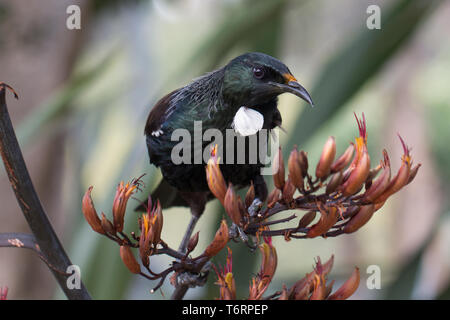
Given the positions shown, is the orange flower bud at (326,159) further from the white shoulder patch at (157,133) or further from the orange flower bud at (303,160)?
the white shoulder patch at (157,133)

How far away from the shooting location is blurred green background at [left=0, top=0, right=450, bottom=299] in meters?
1.00

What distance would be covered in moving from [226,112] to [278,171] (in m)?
0.14

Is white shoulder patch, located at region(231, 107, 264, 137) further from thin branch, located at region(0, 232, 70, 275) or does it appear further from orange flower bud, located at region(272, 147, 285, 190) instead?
thin branch, located at region(0, 232, 70, 275)

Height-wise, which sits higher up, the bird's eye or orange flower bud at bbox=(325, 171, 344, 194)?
the bird's eye

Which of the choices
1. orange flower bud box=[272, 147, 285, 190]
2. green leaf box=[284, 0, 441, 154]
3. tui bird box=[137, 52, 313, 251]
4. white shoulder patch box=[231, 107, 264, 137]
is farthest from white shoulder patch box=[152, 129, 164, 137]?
green leaf box=[284, 0, 441, 154]

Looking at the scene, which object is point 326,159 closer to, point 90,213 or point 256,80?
point 256,80

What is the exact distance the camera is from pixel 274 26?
1.19 meters

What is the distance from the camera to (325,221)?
0.49 metres

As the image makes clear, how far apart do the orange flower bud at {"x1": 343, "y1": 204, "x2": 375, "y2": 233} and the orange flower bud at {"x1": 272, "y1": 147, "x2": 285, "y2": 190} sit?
82 millimetres

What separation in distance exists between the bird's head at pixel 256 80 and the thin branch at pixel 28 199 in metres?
0.23

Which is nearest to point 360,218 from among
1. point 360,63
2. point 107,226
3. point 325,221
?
point 325,221

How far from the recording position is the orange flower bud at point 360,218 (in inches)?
19.7
